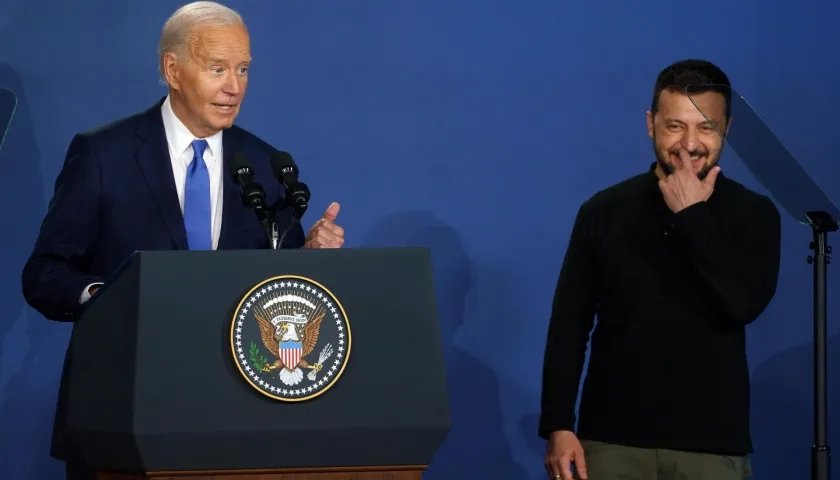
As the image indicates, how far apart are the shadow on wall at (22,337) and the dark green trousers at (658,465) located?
5.52 feet

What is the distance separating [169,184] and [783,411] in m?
2.23

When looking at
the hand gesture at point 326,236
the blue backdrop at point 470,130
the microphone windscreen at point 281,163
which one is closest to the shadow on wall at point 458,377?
the blue backdrop at point 470,130

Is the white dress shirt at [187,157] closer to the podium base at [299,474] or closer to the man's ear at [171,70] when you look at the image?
the man's ear at [171,70]

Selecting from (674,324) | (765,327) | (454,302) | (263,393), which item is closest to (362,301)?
(263,393)

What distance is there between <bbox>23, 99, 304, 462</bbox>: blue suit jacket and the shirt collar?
0.09 feet

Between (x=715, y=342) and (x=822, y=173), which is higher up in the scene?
(x=822, y=173)

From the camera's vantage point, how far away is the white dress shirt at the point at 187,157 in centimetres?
274

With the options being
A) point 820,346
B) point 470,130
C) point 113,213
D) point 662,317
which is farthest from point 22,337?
point 820,346

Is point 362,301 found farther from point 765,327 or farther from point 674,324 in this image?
point 765,327

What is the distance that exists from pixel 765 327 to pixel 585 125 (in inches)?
32.9

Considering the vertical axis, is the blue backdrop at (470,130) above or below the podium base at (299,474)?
above

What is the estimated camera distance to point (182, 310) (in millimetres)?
2068

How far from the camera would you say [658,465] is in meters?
2.83

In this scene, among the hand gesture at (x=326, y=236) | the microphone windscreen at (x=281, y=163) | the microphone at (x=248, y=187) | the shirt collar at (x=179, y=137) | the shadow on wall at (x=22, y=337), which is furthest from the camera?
the shadow on wall at (x=22, y=337)
